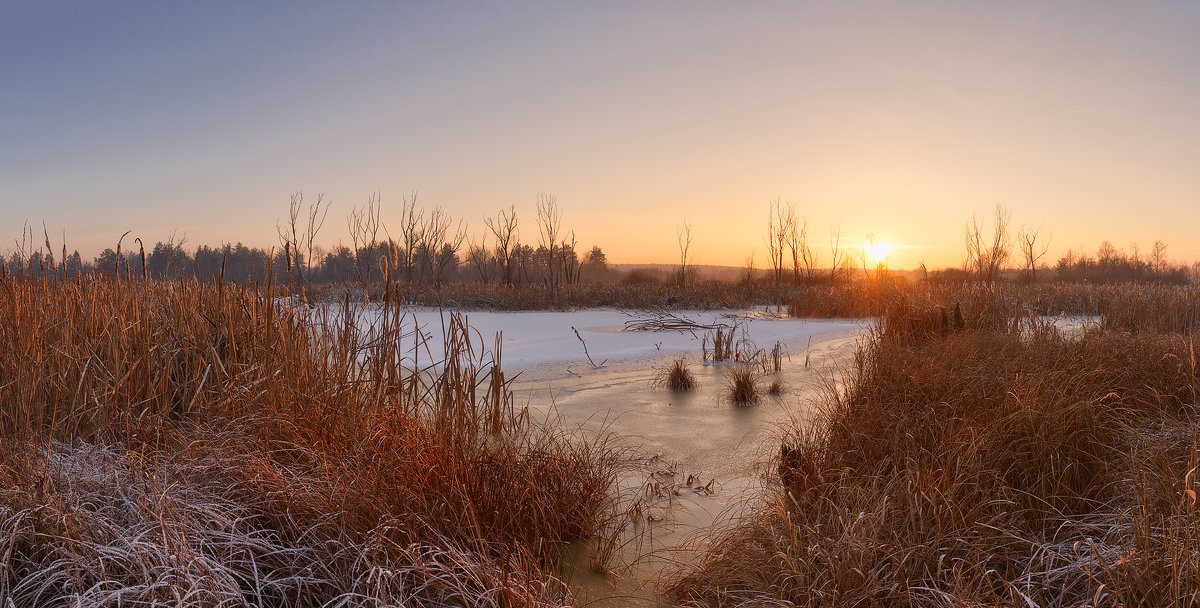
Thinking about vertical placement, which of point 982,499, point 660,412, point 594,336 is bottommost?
point 660,412

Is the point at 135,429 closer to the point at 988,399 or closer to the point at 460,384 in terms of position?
the point at 460,384

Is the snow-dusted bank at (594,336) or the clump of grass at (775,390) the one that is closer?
the clump of grass at (775,390)

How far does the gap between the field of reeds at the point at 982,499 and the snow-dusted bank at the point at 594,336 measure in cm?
312

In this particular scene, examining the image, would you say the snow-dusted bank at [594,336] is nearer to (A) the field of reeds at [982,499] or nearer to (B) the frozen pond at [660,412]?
(B) the frozen pond at [660,412]

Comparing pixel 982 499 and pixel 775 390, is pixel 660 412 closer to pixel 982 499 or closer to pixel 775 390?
pixel 775 390

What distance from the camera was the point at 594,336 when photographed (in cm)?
1135

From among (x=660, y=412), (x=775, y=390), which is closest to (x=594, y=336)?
(x=775, y=390)

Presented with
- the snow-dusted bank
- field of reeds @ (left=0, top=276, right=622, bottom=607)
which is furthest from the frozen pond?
field of reeds @ (left=0, top=276, right=622, bottom=607)

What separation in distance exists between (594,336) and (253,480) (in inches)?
357

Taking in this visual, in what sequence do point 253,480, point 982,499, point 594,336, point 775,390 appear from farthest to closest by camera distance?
point 594,336 < point 775,390 < point 982,499 < point 253,480

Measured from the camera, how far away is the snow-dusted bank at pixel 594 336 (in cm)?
834

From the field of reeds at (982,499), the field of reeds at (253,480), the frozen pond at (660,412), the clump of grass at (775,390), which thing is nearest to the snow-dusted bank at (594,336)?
the frozen pond at (660,412)

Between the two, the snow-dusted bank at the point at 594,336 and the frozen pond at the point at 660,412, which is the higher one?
the snow-dusted bank at the point at 594,336

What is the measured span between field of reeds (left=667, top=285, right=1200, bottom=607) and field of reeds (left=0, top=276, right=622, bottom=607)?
0.79 meters
